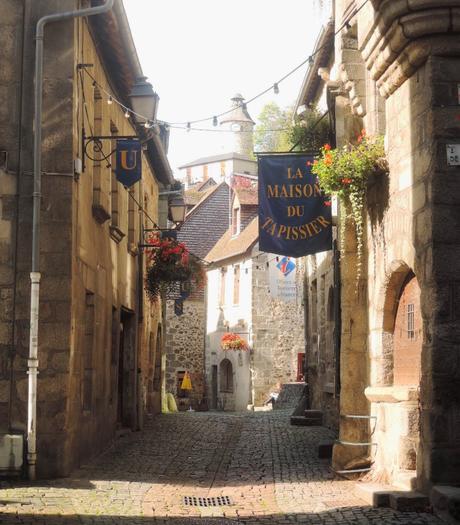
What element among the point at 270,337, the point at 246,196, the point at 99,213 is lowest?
the point at 270,337

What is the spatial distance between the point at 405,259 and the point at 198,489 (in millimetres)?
3188

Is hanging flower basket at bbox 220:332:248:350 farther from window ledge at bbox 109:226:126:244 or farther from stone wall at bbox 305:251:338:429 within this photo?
window ledge at bbox 109:226:126:244

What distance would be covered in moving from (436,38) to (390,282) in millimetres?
2518

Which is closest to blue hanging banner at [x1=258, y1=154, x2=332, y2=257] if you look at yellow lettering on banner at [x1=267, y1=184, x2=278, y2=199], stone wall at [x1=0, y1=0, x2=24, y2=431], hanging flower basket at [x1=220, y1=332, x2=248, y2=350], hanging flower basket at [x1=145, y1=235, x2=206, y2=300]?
yellow lettering on banner at [x1=267, y1=184, x2=278, y2=199]

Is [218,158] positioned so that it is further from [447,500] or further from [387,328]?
[447,500]

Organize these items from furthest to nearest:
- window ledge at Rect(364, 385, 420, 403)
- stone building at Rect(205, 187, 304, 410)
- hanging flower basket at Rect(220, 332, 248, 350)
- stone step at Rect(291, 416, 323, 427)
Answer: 1. hanging flower basket at Rect(220, 332, 248, 350)
2. stone building at Rect(205, 187, 304, 410)
3. stone step at Rect(291, 416, 323, 427)
4. window ledge at Rect(364, 385, 420, 403)

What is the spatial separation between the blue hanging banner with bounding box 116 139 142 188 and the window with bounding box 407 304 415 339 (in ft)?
16.4

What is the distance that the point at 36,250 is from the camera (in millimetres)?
10812

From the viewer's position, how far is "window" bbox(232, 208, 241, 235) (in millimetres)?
37719

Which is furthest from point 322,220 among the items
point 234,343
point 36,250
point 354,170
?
point 234,343

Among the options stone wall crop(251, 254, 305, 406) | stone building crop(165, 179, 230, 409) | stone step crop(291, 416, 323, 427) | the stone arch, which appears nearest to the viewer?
the stone arch

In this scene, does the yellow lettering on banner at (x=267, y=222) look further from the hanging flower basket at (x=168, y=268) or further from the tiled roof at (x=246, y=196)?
the tiled roof at (x=246, y=196)

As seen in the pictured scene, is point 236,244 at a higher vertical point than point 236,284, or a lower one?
higher

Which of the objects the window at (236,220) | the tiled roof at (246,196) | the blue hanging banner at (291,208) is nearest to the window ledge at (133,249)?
the blue hanging banner at (291,208)
